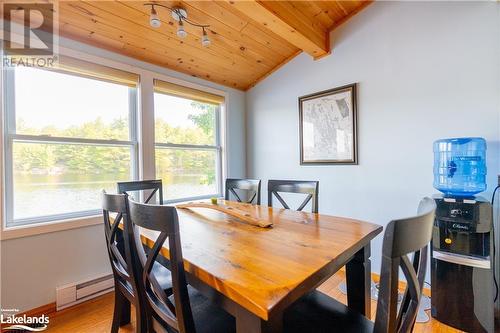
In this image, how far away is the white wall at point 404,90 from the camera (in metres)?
1.77

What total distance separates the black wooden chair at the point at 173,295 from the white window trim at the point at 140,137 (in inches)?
53.4

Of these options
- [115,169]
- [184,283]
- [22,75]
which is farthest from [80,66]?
[184,283]

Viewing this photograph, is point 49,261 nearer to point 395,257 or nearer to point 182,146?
point 182,146

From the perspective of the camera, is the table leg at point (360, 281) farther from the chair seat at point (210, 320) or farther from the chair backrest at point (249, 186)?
the chair backrest at point (249, 186)

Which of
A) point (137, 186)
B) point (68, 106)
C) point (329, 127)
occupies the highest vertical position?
point (68, 106)

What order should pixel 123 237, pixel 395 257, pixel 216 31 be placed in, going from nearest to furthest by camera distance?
pixel 395 257
pixel 123 237
pixel 216 31

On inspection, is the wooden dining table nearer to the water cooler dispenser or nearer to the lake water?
the water cooler dispenser

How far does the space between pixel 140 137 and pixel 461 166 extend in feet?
9.36

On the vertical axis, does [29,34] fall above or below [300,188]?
above

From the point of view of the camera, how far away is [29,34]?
1827mm

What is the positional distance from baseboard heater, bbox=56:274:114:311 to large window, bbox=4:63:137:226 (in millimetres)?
595

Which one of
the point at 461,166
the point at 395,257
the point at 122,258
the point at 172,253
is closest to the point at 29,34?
the point at 122,258

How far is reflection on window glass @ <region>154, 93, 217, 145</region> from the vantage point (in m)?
2.69

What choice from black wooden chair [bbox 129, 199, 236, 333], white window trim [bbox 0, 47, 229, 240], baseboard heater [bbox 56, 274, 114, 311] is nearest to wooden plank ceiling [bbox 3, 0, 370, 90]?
white window trim [bbox 0, 47, 229, 240]
